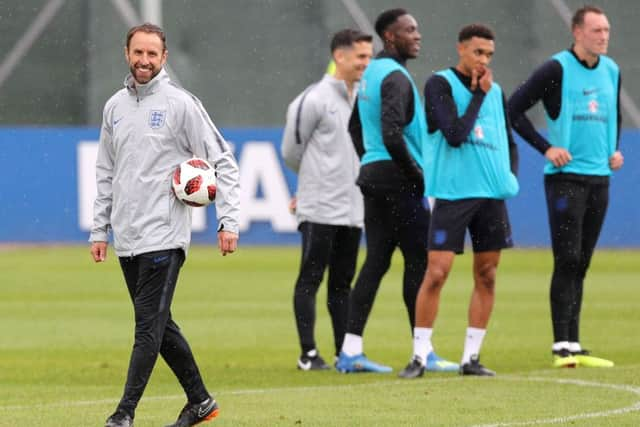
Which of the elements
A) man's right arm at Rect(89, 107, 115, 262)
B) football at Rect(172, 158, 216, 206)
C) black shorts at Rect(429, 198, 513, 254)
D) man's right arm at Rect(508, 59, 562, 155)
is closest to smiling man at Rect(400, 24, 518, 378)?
black shorts at Rect(429, 198, 513, 254)

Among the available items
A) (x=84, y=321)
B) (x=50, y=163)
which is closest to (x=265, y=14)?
(x=50, y=163)

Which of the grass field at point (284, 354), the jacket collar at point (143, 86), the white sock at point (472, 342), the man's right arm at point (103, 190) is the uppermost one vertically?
the jacket collar at point (143, 86)

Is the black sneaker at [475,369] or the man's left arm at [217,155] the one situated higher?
the man's left arm at [217,155]

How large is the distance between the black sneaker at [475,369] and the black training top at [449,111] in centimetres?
135

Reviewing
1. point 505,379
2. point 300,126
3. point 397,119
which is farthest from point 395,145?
point 505,379

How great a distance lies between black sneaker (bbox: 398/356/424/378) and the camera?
1006 centimetres

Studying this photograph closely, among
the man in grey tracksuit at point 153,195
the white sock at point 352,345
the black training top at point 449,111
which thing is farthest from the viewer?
the white sock at point 352,345

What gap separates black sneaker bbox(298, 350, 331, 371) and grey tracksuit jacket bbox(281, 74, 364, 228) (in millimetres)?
897

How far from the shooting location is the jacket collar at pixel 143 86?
25.8ft

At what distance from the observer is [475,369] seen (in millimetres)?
10133

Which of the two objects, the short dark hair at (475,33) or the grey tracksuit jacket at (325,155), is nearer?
the short dark hair at (475,33)

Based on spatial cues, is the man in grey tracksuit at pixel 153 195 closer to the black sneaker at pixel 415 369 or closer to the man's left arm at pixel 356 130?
the black sneaker at pixel 415 369

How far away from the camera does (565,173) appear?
10922 millimetres

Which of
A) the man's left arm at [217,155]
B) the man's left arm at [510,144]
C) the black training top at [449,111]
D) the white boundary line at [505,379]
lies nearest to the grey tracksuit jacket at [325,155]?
the black training top at [449,111]
